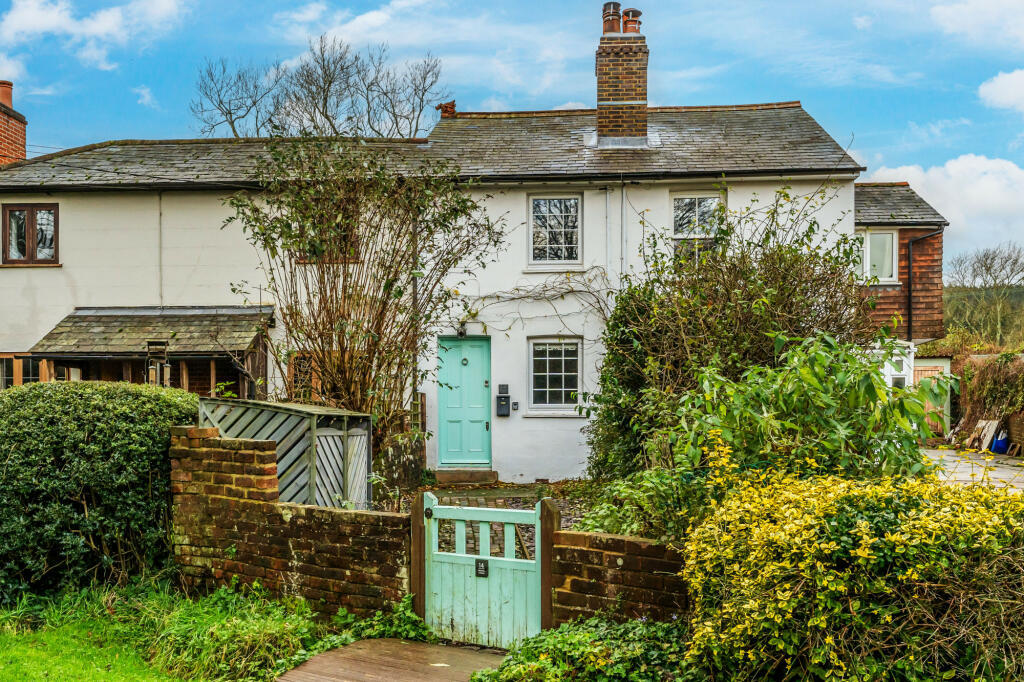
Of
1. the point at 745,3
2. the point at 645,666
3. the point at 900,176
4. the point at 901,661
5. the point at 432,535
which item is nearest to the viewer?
the point at 901,661

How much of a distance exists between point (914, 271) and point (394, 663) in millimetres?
15581

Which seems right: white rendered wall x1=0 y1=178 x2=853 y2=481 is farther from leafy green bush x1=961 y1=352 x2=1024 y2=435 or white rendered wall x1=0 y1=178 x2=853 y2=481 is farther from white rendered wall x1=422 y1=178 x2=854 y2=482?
leafy green bush x1=961 y1=352 x2=1024 y2=435

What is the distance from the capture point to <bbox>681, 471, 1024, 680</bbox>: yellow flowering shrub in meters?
3.33

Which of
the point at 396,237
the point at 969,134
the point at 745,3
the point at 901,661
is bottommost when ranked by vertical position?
the point at 901,661

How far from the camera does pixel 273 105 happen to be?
1083 inches

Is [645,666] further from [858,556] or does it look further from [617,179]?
[617,179]

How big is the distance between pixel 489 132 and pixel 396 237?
6.49m

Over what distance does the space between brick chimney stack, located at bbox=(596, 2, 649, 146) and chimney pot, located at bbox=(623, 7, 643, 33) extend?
191mm

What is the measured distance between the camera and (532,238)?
14031mm

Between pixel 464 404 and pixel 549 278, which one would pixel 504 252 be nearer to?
pixel 549 278

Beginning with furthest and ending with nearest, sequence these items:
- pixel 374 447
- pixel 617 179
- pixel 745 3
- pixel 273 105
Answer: pixel 273 105
pixel 617 179
pixel 745 3
pixel 374 447

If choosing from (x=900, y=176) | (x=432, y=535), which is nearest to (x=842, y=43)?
(x=900, y=176)

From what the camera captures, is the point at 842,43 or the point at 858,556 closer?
the point at 858,556

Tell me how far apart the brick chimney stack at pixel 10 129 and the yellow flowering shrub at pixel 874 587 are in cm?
1895
